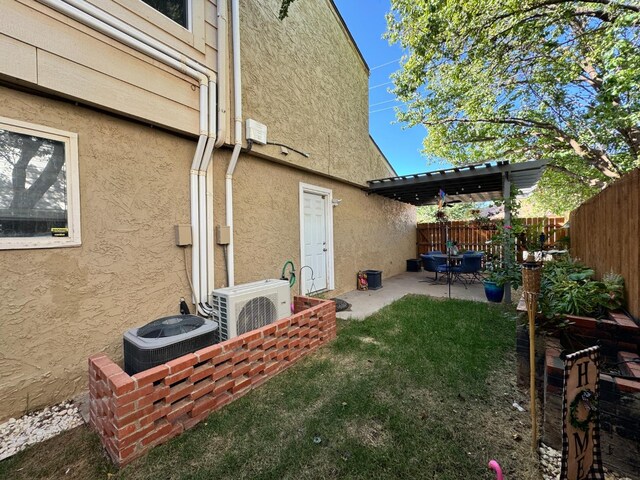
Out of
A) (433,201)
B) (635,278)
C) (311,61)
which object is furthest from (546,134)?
(635,278)

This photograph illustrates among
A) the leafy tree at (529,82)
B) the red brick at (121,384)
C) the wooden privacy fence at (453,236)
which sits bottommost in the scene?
the red brick at (121,384)

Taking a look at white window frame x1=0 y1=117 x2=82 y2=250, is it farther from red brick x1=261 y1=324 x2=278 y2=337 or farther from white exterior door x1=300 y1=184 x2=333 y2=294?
white exterior door x1=300 y1=184 x2=333 y2=294

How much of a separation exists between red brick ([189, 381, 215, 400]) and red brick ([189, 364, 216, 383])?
0.06 metres

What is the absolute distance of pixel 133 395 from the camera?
1.68m

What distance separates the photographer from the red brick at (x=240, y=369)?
2.30 metres

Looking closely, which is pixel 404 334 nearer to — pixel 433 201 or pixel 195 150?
pixel 195 150

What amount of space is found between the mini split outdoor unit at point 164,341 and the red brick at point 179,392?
219mm

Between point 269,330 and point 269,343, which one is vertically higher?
point 269,330

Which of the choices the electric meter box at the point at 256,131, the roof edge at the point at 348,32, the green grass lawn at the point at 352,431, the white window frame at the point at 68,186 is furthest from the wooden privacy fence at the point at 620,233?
the roof edge at the point at 348,32

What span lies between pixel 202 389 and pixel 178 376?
0.25 meters

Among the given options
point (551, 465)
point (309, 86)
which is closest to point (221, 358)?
point (551, 465)

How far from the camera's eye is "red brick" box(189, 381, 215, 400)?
2.01 metres

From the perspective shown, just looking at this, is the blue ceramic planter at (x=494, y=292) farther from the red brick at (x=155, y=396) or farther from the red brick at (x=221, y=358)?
the red brick at (x=155, y=396)

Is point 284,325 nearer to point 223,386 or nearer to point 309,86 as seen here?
point 223,386
